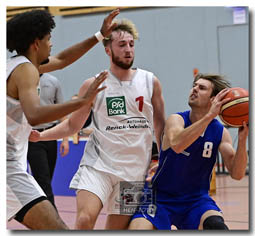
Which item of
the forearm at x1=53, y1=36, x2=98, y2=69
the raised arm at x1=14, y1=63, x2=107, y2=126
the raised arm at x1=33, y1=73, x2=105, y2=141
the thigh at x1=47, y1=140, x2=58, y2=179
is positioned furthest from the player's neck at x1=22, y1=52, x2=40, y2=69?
the thigh at x1=47, y1=140, x2=58, y2=179

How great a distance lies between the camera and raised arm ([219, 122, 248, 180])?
311cm

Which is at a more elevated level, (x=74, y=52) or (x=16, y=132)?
(x=74, y=52)

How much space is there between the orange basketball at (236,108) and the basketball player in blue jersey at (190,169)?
0.06 meters

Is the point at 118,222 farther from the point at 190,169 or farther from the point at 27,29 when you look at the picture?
the point at 27,29

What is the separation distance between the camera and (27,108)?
2428 mm

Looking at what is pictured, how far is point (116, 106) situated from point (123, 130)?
17cm

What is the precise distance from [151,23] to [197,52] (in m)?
1.61

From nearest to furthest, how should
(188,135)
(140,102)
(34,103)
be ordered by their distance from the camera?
(34,103) < (188,135) < (140,102)

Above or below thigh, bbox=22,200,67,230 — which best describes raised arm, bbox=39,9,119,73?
above

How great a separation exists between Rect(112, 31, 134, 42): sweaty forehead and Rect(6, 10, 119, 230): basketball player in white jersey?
775mm

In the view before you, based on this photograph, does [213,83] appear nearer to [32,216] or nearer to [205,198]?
[205,198]

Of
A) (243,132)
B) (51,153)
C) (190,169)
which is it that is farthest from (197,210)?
(51,153)

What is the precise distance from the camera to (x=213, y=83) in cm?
330

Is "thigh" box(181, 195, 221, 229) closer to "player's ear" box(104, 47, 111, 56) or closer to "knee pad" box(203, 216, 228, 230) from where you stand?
"knee pad" box(203, 216, 228, 230)
